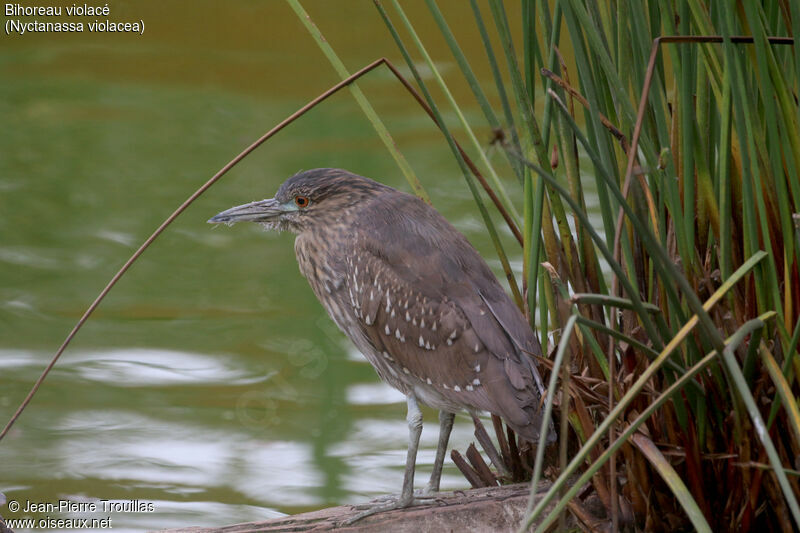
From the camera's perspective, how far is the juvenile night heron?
2.83 metres

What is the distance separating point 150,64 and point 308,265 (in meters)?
4.71

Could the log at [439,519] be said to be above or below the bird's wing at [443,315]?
below

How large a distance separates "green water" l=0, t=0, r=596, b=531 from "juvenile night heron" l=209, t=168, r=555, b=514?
1108 mm

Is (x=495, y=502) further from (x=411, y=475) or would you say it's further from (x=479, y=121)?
(x=479, y=121)

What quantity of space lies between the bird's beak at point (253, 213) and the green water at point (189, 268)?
1.19 m

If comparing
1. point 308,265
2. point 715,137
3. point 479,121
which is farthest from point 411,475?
point 479,121

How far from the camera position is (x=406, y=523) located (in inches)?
109

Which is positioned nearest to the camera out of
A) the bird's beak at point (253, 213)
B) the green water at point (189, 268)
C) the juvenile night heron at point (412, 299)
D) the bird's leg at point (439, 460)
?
the juvenile night heron at point (412, 299)

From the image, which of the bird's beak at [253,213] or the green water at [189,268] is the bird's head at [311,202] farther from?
the green water at [189,268]

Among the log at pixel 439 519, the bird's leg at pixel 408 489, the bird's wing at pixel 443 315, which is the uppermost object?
the bird's wing at pixel 443 315

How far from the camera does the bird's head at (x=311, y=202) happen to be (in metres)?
3.23

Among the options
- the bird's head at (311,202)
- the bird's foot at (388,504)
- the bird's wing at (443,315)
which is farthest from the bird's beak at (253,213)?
the bird's foot at (388,504)

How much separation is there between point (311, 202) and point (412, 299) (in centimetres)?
52

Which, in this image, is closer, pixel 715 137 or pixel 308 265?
pixel 715 137
